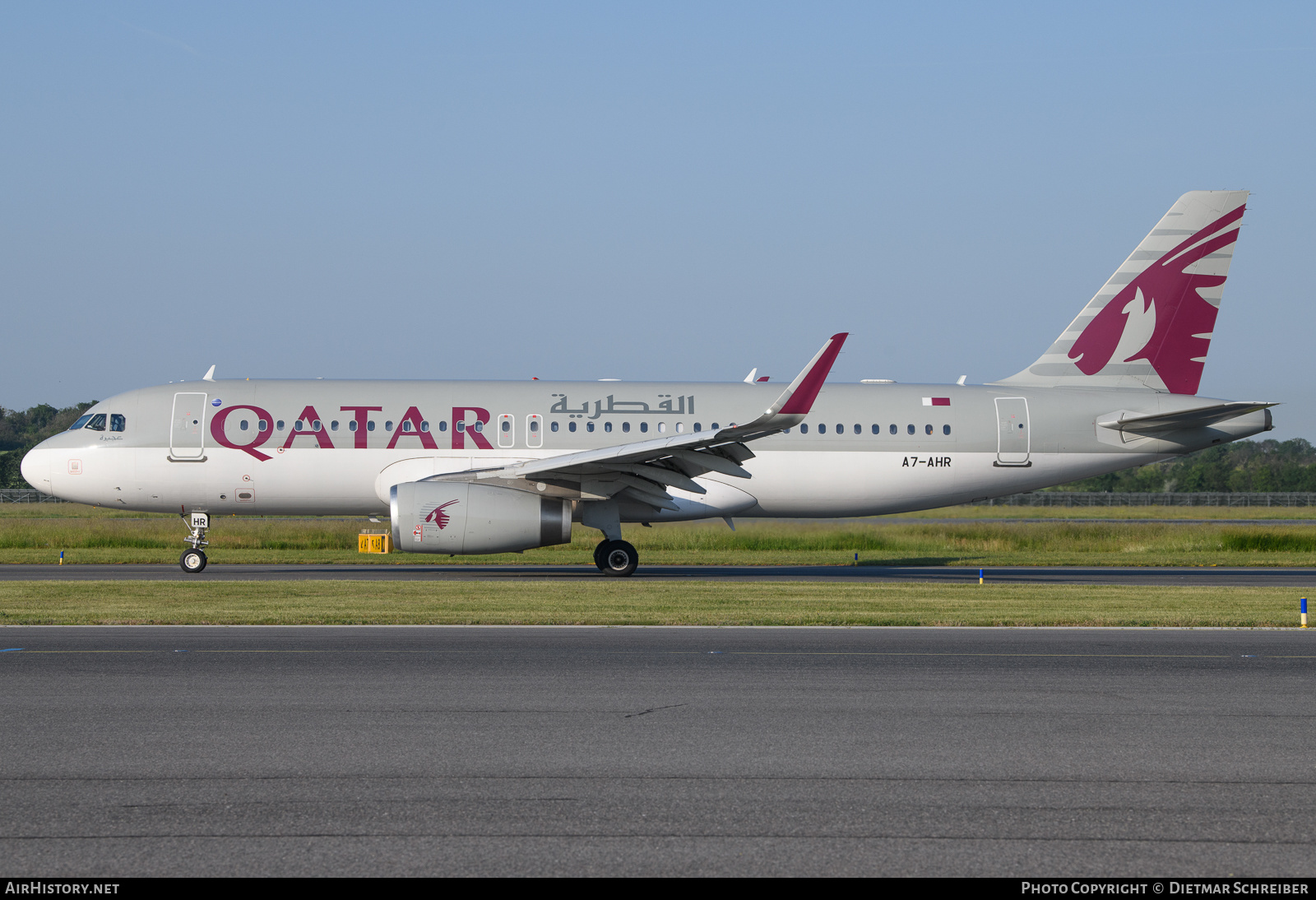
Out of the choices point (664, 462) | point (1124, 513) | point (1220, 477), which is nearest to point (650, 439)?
point (664, 462)

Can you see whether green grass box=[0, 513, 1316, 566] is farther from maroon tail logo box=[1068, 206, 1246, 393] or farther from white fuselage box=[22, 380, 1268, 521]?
maroon tail logo box=[1068, 206, 1246, 393]

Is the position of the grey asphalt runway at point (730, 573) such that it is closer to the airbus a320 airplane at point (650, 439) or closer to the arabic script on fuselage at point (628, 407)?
the airbus a320 airplane at point (650, 439)

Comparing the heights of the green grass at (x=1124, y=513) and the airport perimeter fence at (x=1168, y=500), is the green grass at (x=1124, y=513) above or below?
below

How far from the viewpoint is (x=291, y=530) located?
3584 cm

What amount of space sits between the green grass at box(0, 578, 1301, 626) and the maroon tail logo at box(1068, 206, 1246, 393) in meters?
7.42

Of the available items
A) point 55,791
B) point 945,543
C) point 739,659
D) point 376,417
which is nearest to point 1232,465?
point 945,543

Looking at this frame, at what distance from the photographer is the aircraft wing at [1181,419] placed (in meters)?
24.2

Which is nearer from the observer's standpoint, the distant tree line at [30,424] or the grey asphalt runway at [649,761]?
the grey asphalt runway at [649,761]

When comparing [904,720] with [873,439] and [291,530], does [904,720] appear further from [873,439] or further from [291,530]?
[291,530]

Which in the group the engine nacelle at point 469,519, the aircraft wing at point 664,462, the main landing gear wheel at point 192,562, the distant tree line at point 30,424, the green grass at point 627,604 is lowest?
the green grass at point 627,604

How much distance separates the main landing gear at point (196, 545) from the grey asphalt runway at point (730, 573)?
0.72 feet

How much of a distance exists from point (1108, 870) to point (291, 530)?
110 feet

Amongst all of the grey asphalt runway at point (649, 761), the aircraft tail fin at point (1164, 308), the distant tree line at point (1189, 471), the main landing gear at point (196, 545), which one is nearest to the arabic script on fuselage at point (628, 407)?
the main landing gear at point (196, 545)

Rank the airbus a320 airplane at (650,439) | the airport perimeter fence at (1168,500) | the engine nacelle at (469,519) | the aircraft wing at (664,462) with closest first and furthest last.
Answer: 1. the aircraft wing at (664,462)
2. the engine nacelle at (469,519)
3. the airbus a320 airplane at (650,439)
4. the airport perimeter fence at (1168,500)
